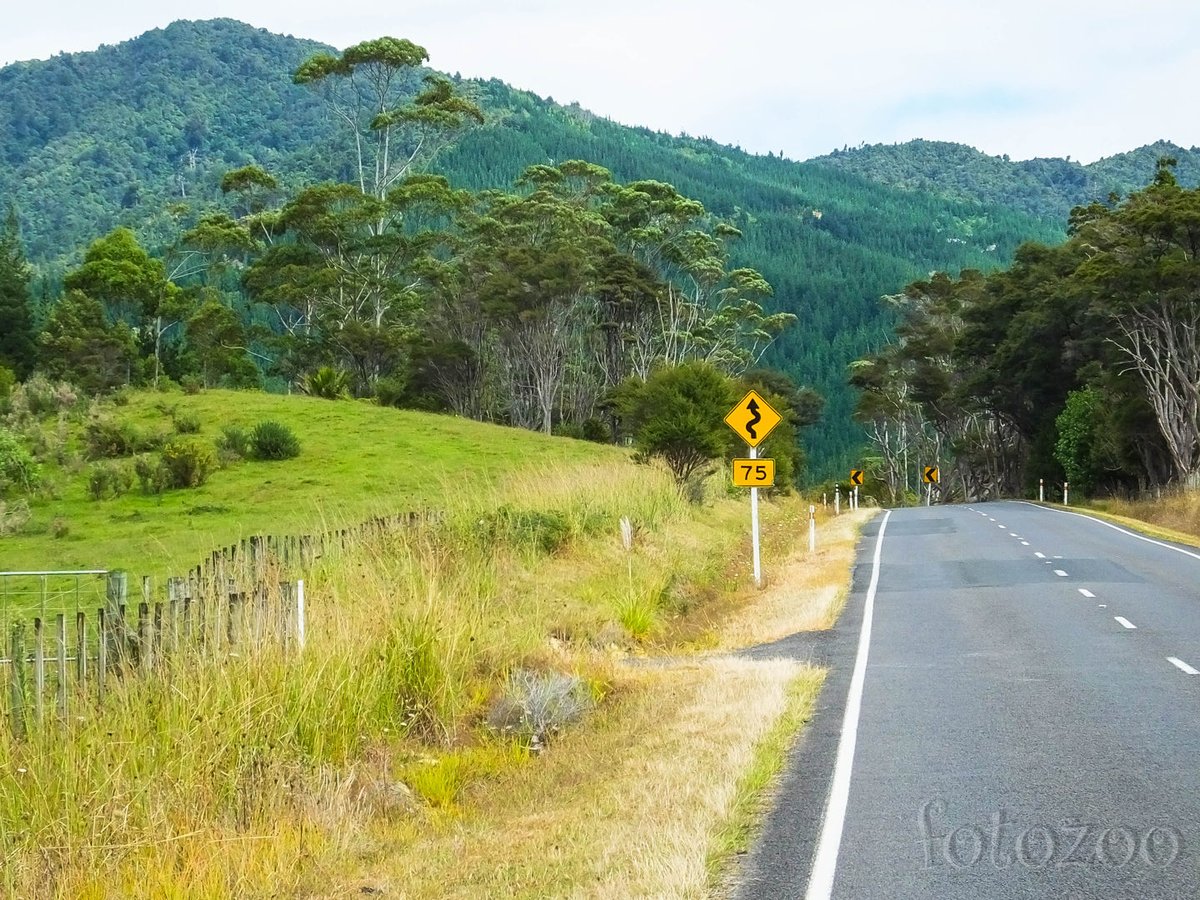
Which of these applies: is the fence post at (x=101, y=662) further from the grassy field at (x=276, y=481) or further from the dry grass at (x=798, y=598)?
the dry grass at (x=798, y=598)

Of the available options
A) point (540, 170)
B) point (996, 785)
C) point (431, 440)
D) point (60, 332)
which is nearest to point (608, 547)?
point (996, 785)

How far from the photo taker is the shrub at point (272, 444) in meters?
45.6

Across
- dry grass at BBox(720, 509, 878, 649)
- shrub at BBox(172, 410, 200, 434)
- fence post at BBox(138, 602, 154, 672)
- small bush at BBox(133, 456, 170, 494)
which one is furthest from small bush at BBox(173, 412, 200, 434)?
fence post at BBox(138, 602, 154, 672)

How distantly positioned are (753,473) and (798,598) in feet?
9.81

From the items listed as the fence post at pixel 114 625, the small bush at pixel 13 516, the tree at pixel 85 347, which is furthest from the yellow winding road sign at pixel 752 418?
the tree at pixel 85 347

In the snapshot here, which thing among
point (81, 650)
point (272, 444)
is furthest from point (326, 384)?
point (81, 650)

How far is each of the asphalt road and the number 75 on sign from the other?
406 cm

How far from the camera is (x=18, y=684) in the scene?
8344 millimetres

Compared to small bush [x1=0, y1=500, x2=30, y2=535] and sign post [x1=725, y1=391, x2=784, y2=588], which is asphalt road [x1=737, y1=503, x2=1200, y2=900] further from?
small bush [x1=0, y1=500, x2=30, y2=535]

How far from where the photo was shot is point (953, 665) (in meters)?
14.8

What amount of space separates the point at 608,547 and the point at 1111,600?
7601mm

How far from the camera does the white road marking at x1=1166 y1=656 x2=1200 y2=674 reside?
13648 mm

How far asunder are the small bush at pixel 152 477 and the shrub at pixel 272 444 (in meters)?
5.39

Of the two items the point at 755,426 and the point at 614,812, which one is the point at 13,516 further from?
the point at 614,812
